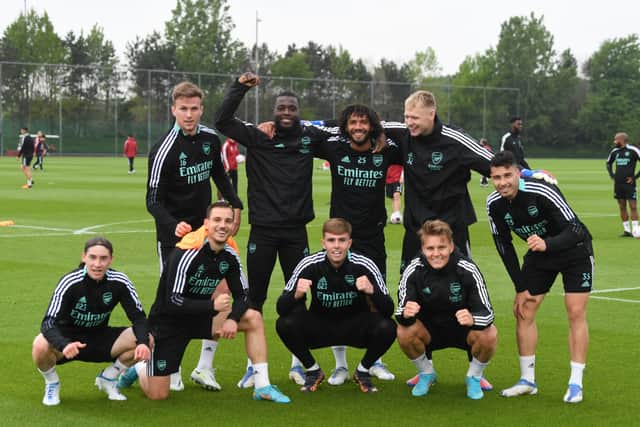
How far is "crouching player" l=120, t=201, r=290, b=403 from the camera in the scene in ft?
23.6

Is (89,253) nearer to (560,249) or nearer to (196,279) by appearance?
(196,279)

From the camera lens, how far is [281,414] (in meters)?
6.78

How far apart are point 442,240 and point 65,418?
2.83m

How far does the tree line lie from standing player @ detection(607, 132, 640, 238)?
179ft

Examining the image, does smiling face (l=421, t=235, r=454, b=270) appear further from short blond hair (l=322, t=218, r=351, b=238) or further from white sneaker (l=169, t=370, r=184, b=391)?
white sneaker (l=169, t=370, r=184, b=391)

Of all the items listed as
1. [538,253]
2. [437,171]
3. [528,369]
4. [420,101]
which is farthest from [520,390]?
[420,101]

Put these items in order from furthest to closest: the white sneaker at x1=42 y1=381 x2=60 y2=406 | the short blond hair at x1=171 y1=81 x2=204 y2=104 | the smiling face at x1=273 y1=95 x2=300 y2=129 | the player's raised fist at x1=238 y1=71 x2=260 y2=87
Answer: the player's raised fist at x1=238 y1=71 x2=260 y2=87 < the smiling face at x1=273 y1=95 x2=300 y2=129 < the short blond hair at x1=171 y1=81 x2=204 y2=104 < the white sneaker at x1=42 y1=381 x2=60 y2=406

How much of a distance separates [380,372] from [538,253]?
1525 millimetres

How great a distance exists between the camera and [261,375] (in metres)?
7.18

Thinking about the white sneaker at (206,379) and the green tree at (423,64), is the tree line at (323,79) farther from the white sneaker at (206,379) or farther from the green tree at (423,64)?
the white sneaker at (206,379)

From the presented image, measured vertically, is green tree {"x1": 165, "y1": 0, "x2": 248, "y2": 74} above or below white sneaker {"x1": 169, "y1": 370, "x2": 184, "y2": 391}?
above

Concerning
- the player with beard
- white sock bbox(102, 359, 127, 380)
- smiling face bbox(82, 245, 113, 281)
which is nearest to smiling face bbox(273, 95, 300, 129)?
the player with beard

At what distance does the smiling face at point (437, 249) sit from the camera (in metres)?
7.24

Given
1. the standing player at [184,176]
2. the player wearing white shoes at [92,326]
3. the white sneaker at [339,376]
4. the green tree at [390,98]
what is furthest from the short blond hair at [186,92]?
the green tree at [390,98]
